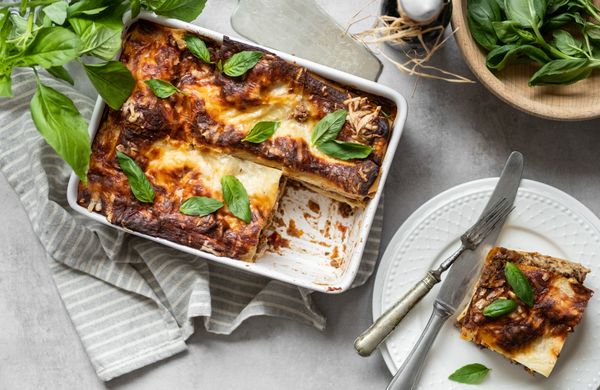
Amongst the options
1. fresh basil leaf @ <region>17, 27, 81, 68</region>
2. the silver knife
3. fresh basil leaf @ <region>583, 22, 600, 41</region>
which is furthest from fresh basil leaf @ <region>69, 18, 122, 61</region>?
fresh basil leaf @ <region>583, 22, 600, 41</region>

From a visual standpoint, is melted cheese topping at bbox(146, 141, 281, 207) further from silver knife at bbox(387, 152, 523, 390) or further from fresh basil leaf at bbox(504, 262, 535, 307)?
fresh basil leaf at bbox(504, 262, 535, 307)

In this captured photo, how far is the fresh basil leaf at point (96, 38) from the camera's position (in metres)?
2.78

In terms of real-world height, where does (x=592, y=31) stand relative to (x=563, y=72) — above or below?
above

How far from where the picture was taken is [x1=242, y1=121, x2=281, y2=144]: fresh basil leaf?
10.0ft

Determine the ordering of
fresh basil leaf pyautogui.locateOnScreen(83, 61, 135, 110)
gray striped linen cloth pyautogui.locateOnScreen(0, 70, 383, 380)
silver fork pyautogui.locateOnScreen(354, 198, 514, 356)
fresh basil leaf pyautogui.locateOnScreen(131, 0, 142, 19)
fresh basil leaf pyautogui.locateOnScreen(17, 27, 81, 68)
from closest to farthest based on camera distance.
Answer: fresh basil leaf pyautogui.locateOnScreen(17, 27, 81, 68) < fresh basil leaf pyautogui.locateOnScreen(83, 61, 135, 110) < fresh basil leaf pyautogui.locateOnScreen(131, 0, 142, 19) < silver fork pyautogui.locateOnScreen(354, 198, 514, 356) < gray striped linen cloth pyautogui.locateOnScreen(0, 70, 383, 380)

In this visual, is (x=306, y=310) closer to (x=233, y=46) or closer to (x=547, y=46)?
(x=233, y=46)

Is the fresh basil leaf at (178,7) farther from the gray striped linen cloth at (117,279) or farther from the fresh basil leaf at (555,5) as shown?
the fresh basil leaf at (555,5)

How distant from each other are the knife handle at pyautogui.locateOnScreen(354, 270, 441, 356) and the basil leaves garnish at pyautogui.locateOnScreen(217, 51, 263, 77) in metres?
1.20

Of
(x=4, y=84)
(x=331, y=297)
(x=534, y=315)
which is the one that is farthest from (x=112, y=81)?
(x=534, y=315)

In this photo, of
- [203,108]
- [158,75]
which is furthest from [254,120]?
[158,75]

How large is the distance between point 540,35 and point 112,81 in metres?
1.79

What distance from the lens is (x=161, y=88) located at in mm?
3051

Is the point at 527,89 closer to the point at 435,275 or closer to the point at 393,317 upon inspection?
the point at 435,275

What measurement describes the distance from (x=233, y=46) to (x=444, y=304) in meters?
1.46
